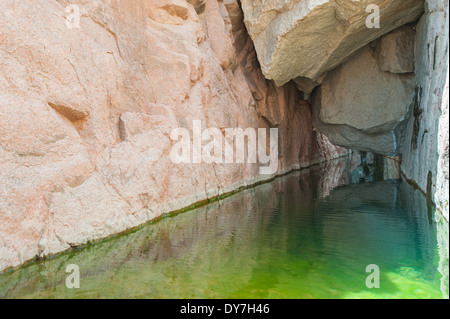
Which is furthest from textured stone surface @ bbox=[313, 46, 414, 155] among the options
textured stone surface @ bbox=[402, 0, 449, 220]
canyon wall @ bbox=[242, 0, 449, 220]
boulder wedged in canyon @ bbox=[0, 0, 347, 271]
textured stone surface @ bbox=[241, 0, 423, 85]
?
boulder wedged in canyon @ bbox=[0, 0, 347, 271]

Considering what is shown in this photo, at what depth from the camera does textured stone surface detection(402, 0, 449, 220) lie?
22.2 ft

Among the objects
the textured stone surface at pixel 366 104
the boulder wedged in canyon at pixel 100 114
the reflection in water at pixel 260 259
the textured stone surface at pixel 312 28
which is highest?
the textured stone surface at pixel 312 28

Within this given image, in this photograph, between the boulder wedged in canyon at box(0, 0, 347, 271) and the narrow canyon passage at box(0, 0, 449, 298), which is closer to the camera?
the narrow canyon passage at box(0, 0, 449, 298)

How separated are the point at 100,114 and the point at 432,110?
7690 mm

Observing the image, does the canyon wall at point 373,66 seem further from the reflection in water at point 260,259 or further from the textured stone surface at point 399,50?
the reflection in water at point 260,259

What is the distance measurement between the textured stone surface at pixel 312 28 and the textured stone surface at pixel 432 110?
108cm

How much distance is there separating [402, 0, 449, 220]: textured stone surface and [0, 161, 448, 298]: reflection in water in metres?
1.05

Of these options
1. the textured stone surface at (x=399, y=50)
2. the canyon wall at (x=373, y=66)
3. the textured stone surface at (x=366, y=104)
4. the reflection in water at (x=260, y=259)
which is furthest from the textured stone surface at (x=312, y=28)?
the reflection in water at (x=260, y=259)

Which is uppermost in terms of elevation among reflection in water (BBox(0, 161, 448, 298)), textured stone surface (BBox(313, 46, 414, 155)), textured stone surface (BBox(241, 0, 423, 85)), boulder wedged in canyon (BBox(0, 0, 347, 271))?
textured stone surface (BBox(241, 0, 423, 85))

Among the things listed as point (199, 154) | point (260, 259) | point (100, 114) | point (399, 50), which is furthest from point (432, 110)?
point (100, 114)

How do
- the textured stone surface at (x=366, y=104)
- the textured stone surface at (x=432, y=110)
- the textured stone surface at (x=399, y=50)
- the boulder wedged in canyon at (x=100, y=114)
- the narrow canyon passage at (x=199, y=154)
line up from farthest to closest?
1. the textured stone surface at (x=366, y=104)
2. the textured stone surface at (x=399, y=50)
3. the textured stone surface at (x=432, y=110)
4. the boulder wedged in canyon at (x=100, y=114)
5. the narrow canyon passage at (x=199, y=154)

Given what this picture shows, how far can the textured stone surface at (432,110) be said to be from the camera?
6.76 m

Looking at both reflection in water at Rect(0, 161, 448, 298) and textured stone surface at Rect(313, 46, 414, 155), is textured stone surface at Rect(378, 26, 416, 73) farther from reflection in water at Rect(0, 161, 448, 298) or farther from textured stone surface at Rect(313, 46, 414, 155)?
reflection in water at Rect(0, 161, 448, 298)

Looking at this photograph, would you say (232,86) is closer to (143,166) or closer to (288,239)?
(143,166)
